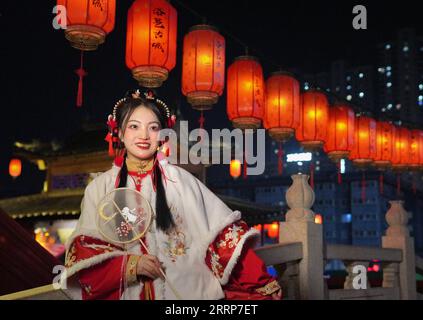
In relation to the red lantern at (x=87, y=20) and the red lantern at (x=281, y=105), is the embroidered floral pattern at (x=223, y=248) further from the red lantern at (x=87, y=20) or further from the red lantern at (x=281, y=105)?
the red lantern at (x=281, y=105)

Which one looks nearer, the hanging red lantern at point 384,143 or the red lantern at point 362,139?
the red lantern at point 362,139

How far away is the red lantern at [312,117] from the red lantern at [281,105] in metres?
0.70

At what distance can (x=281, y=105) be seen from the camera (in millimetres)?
8375

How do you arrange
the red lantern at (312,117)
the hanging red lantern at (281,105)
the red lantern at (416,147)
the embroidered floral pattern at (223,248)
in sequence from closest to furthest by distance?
the embroidered floral pattern at (223,248) → the hanging red lantern at (281,105) → the red lantern at (312,117) → the red lantern at (416,147)

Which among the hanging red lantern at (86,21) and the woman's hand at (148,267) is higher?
the hanging red lantern at (86,21)

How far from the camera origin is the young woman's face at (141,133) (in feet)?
9.87

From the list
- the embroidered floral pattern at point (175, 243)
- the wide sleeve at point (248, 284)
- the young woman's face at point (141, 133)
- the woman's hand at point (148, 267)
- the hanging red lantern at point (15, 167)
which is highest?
the hanging red lantern at point (15, 167)

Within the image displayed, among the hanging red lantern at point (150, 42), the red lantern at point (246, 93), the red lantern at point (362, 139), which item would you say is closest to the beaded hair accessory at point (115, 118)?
the hanging red lantern at point (150, 42)

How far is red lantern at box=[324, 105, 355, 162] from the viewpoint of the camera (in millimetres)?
9797

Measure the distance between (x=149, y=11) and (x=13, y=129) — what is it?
11503mm

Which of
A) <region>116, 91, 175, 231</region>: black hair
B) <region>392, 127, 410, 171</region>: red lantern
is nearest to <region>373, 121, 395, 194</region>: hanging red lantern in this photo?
<region>392, 127, 410, 171</region>: red lantern

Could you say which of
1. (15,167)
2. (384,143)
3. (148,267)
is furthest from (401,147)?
(15,167)
